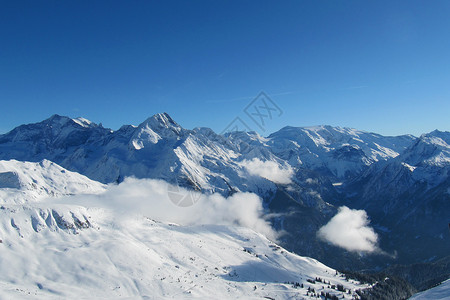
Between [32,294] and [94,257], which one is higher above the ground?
[94,257]

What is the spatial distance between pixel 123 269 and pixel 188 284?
36648 millimetres

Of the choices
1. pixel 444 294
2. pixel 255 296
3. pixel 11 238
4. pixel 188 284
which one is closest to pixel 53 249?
pixel 11 238

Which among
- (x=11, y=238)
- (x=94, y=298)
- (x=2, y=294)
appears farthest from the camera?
(x=11, y=238)

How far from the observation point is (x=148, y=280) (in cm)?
17862

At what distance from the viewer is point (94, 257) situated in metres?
183

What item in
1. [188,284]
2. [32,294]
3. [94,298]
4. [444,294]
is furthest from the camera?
[188,284]

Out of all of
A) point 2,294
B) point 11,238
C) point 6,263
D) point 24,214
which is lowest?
point 2,294

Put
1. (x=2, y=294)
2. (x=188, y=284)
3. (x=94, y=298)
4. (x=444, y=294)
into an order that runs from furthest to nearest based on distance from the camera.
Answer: (x=188, y=284) < (x=94, y=298) < (x=2, y=294) < (x=444, y=294)

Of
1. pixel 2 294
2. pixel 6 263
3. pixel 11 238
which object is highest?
pixel 11 238

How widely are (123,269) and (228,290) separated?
60.6 meters

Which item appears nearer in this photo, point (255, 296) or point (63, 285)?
point (63, 285)

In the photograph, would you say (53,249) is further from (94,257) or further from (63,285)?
(63,285)

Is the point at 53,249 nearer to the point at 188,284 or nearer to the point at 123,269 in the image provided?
the point at 123,269

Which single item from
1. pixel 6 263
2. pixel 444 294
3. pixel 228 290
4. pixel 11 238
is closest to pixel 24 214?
pixel 11 238
